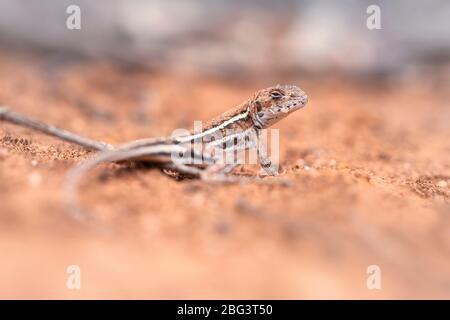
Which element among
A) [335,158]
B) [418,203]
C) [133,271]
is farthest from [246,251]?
[335,158]

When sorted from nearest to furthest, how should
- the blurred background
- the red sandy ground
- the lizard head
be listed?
the red sandy ground < the blurred background < the lizard head

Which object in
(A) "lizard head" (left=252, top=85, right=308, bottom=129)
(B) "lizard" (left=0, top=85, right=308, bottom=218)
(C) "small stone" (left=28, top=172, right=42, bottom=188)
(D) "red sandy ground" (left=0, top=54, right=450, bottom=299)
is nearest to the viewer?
(D) "red sandy ground" (left=0, top=54, right=450, bottom=299)

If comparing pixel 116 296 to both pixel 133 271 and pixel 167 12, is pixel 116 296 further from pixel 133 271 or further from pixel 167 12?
pixel 167 12

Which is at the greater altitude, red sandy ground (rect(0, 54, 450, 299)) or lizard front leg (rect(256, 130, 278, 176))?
lizard front leg (rect(256, 130, 278, 176))

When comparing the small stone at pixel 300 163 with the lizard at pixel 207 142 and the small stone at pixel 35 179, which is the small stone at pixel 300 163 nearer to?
the lizard at pixel 207 142

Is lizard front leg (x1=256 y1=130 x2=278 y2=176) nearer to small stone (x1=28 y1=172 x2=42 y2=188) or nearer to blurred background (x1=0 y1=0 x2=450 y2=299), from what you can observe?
blurred background (x1=0 y1=0 x2=450 y2=299)

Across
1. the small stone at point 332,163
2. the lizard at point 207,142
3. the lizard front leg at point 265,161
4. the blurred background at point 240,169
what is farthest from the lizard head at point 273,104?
the small stone at point 332,163

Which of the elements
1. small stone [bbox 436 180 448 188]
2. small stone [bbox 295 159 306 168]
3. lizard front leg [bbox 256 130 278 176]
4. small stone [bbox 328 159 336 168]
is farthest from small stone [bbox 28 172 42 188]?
small stone [bbox 436 180 448 188]
